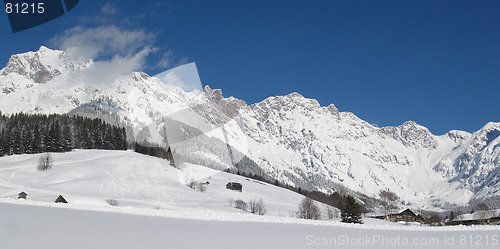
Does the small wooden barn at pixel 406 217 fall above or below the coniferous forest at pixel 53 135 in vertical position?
below

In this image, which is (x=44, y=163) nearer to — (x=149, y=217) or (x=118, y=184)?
(x=118, y=184)

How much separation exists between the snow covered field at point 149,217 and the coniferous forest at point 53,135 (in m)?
7.07

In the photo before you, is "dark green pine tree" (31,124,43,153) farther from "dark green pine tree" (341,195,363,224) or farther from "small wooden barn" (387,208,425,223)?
"small wooden barn" (387,208,425,223)

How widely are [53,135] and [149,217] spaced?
9384 cm

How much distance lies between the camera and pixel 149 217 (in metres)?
26.3

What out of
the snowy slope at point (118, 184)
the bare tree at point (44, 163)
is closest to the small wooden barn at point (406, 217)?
the snowy slope at point (118, 184)

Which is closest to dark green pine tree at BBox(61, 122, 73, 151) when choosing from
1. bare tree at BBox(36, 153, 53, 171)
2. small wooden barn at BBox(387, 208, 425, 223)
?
bare tree at BBox(36, 153, 53, 171)

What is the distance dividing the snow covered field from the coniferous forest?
23.2 feet

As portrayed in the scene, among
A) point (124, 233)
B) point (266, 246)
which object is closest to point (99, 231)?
point (124, 233)

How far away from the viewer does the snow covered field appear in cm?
1612

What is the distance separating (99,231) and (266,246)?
7.13 meters

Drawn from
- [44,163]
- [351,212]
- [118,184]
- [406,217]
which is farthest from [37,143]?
[406,217]

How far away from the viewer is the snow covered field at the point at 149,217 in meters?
16.1

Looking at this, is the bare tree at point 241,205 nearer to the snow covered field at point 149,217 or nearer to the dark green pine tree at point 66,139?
the snow covered field at point 149,217
